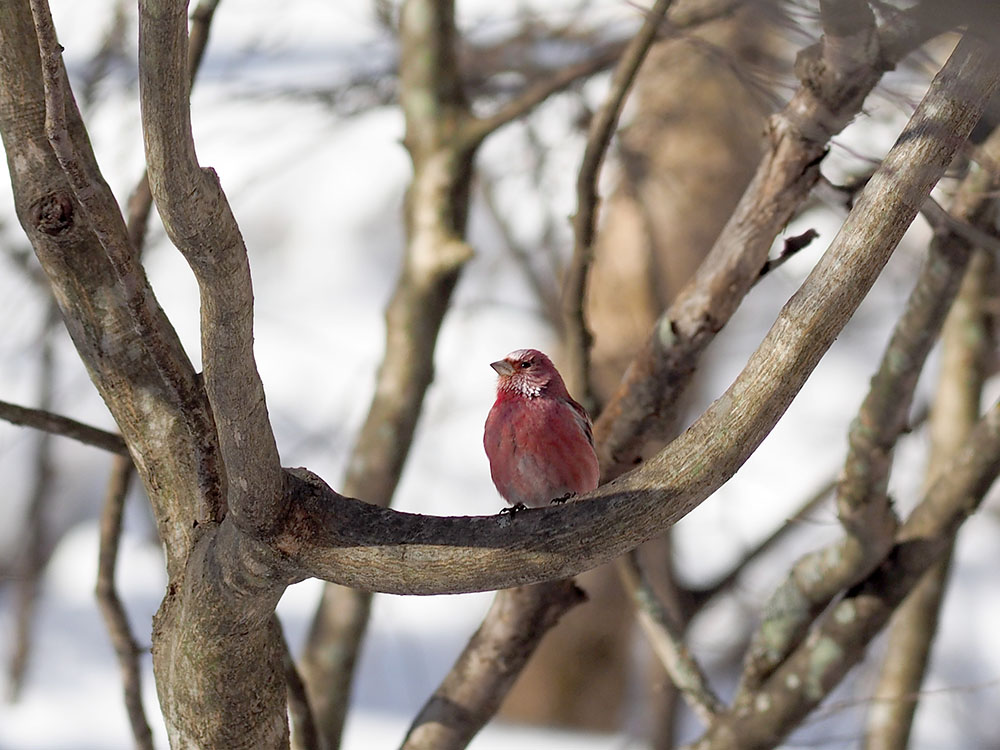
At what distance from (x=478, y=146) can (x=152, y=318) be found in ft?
7.25

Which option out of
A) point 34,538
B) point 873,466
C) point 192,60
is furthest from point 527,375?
point 34,538

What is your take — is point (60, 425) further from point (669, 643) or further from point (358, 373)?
point (358, 373)

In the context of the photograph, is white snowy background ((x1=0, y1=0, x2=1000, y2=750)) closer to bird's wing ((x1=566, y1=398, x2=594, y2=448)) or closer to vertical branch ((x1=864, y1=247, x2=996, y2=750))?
vertical branch ((x1=864, y1=247, x2=996, y2=750))

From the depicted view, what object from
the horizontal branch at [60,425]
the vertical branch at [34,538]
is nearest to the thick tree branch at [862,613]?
the horizontal branch at [60,425]

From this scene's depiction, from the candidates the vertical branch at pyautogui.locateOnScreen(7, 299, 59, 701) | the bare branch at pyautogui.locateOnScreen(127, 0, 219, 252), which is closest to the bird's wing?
the bare branch at pyautogui.locateOnScreen(127, 0, 219, 252)

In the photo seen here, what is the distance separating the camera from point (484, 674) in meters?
3.07

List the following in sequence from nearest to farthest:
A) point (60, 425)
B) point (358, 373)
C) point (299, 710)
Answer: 1. point (60, 425)
2. point (299, 710)
3. point (358, 373)

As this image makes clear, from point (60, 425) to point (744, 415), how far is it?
1592 mm

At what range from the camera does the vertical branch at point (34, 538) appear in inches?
243

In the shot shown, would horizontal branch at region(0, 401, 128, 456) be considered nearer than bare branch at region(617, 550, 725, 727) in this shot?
Yes

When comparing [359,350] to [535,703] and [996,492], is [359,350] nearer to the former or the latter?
[535,703]

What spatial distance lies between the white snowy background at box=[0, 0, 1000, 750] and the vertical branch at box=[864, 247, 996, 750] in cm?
80

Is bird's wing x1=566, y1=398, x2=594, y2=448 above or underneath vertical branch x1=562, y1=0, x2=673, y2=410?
underneath

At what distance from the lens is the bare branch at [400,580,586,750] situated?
9.80 feet
